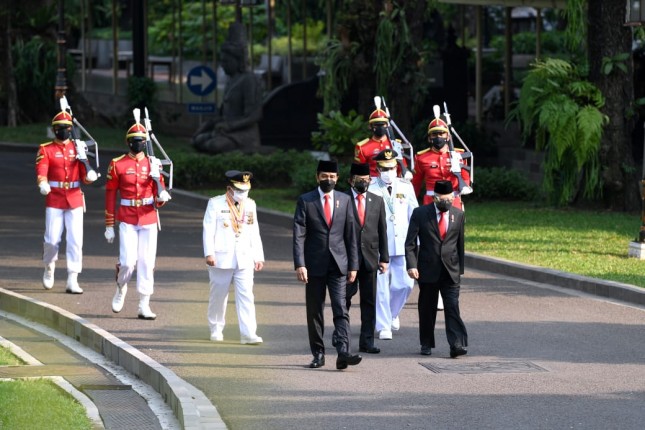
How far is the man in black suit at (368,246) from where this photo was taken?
13.4 metres

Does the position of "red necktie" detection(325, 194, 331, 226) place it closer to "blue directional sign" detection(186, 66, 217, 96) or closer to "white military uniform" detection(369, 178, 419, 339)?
"white military uniform" detection(369, 178, 419, 339)

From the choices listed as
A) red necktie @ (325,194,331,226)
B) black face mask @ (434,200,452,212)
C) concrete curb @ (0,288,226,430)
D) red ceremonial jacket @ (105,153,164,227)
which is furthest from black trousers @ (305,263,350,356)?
red ceremonial jacket @ (105,153,164,227)

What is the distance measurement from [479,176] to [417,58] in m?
2.69

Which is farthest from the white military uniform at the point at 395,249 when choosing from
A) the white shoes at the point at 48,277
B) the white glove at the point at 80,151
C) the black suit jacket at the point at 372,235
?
the white shoes at the point at 48,277

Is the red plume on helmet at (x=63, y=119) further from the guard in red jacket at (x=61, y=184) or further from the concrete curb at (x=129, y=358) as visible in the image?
the concrete curb at (x=129, y=358)

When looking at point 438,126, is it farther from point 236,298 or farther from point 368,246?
point 236,298

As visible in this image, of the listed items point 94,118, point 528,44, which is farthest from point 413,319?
point 94,118

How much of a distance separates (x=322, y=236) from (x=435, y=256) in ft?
3.91

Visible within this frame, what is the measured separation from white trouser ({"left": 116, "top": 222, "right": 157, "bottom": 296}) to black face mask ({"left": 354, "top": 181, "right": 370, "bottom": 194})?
2824 millimetres

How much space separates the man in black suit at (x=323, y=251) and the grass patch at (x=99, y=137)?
25.2m

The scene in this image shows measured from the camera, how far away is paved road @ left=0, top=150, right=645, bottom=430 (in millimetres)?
10812

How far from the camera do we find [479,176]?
2689 cm

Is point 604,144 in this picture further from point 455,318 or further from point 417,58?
point 455,318

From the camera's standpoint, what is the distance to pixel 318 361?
12.6 m
